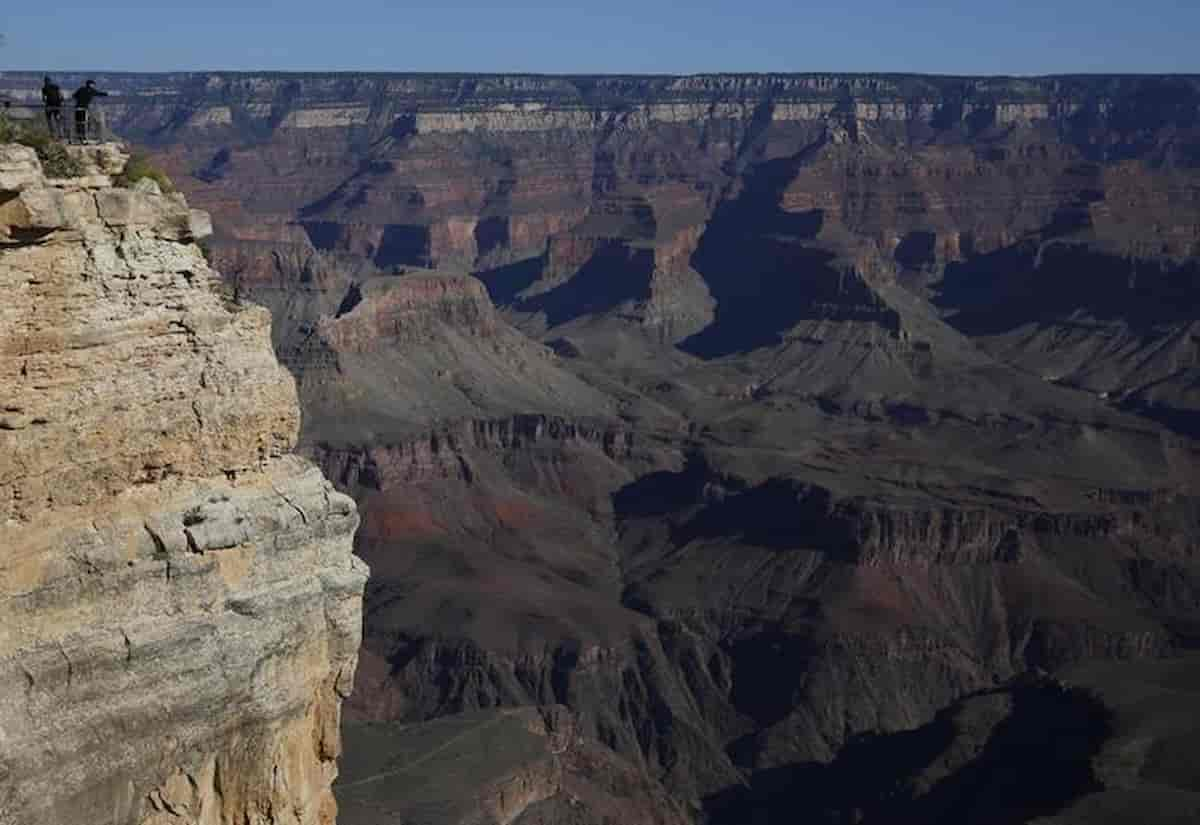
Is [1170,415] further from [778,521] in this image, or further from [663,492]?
[778,521]

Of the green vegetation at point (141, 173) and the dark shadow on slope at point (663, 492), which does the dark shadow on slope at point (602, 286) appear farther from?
the green vegetation at point (141, 173)

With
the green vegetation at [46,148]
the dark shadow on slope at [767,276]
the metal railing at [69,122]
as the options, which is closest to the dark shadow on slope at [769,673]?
the metal railing at [69,122]

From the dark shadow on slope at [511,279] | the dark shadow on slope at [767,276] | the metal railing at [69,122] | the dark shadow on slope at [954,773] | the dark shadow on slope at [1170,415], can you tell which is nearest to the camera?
the metal railing at [69,122]

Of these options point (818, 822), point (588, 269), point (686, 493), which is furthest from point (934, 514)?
point (588, 269)

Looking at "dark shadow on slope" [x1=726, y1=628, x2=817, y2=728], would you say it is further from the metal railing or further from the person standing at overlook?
the person standing at overlook

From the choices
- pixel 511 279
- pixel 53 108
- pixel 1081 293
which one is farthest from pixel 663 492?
pixel 511 279
